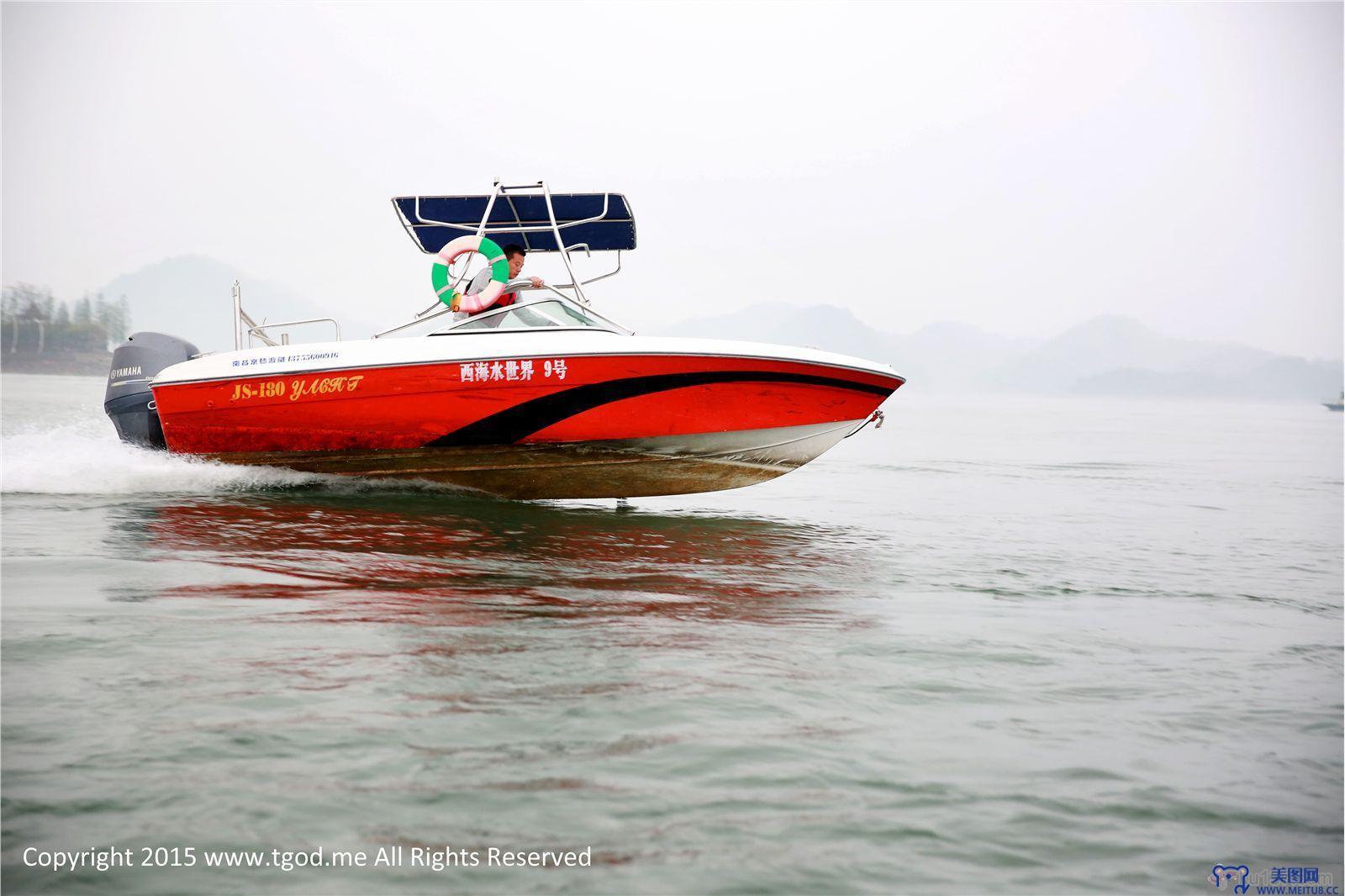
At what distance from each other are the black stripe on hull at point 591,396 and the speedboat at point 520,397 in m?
0.01

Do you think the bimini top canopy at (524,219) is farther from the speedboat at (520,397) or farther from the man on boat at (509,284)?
the man on boat at (509,284)

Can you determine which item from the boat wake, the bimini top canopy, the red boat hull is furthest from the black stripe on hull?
the boat wake

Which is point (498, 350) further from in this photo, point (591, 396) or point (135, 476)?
point (135, 476)

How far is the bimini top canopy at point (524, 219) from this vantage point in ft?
25.5

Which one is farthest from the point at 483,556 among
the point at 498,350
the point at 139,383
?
the point at 139,383

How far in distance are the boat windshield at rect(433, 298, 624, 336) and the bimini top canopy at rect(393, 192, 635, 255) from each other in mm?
923

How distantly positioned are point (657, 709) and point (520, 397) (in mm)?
4181

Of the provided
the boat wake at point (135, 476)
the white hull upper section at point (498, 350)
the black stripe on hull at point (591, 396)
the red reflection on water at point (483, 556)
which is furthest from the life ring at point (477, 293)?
the boat wake at point (135, 476)

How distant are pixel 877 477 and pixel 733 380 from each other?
6023 mm

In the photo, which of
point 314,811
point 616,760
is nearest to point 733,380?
point 616,760

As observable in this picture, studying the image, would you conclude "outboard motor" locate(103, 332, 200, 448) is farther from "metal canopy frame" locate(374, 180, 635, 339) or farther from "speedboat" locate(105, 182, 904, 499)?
"metal canopy frame" locate(374, 180, 635, 339)

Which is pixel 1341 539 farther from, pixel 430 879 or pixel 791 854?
pixel 430 879

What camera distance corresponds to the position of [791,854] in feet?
6.45

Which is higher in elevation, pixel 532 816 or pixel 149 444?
pixel 149 444
